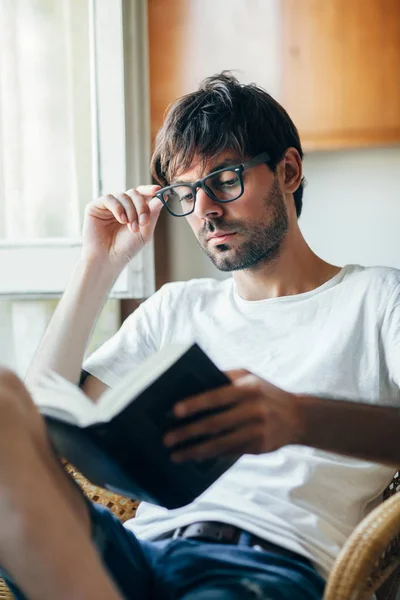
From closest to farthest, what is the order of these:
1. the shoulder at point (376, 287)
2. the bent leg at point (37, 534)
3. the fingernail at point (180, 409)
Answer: the bent leg at point (37, 534) < the fingernail at point (180, 409) < the shoulder at point (376, 287)

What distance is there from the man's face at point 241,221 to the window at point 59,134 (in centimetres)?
54

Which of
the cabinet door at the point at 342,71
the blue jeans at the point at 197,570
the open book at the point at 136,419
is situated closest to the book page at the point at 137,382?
the open book at the point at 136,419

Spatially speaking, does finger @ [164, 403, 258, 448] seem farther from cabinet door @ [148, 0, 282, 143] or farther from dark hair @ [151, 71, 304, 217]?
cabinet door @ [148, 0, 282, 143]

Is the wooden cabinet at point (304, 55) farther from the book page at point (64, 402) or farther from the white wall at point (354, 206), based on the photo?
the book page at point (64, 402)

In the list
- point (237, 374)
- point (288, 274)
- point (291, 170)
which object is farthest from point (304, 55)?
point (237, 374)

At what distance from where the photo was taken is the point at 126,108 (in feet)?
6.30

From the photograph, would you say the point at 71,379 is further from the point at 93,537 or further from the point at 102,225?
the point at 93,537

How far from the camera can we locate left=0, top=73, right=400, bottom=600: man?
2.66 ft

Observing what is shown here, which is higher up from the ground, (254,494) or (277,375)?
(277,375)

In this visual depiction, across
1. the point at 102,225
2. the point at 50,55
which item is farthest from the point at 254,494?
the point at 50,55

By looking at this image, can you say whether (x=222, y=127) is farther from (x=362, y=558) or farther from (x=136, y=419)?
(x=362, y=558)

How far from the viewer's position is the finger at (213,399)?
0.87m

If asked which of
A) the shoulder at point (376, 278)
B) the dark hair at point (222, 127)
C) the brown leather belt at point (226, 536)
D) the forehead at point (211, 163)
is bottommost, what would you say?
the brown leather belt at point (226, 536)

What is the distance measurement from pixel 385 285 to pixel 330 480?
0.36 meters
